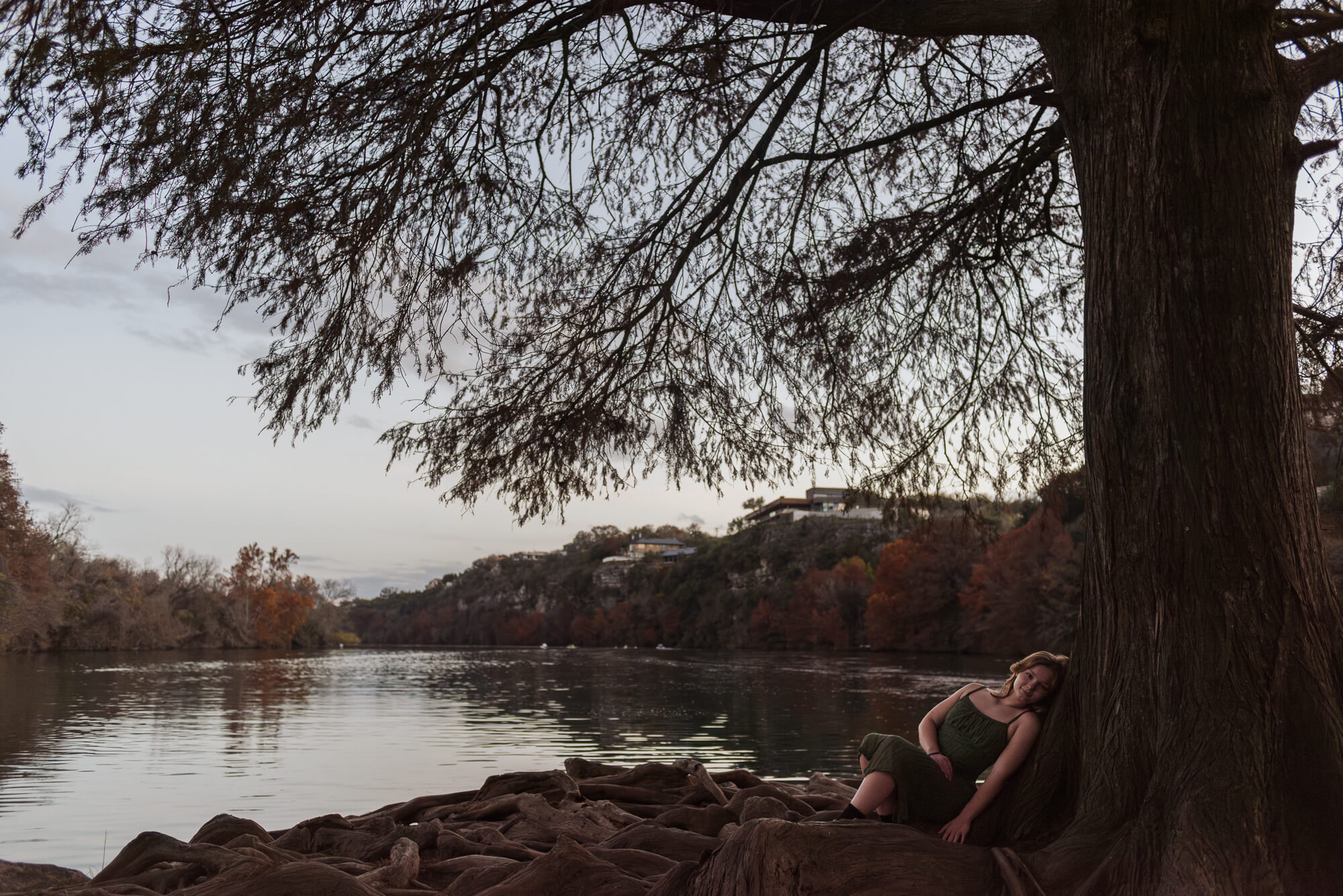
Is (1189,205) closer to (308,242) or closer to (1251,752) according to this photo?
(1251,752)

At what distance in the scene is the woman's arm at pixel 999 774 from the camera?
A: 3.33 metres

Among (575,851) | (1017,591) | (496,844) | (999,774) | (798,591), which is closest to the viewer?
(575,851)

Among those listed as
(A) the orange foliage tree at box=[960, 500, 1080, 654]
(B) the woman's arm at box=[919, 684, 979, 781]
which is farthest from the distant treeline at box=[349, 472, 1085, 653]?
(B) the woman's arm at box=[919, 684, 979, 781]

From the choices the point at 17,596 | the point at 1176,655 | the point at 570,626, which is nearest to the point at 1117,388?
the point at 1176,655

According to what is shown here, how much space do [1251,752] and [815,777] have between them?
357cm

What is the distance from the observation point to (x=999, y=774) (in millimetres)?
3402

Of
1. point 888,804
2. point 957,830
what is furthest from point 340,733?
point 957,830

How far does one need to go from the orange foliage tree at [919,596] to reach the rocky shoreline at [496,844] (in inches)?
1616

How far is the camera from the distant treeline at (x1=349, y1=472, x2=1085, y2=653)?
118ft

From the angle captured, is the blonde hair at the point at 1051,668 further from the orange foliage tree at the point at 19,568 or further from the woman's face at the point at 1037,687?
the orange foliage tree at the point at 19,568

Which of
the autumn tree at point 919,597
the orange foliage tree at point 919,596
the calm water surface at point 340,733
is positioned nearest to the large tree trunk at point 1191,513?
the calm water surface at point 340,733

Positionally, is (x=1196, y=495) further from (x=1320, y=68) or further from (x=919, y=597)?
(x=919, y=597)

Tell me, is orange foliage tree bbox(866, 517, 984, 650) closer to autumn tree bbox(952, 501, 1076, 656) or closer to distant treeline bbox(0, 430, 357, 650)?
autumn tree bbox(952, 501, 1076, 656)

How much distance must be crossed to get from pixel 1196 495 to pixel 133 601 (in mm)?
55843
